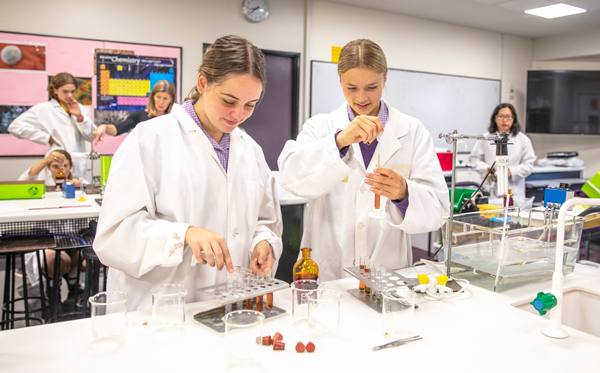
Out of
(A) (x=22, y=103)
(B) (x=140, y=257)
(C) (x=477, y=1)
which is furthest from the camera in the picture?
(C) (x=477, y=1)

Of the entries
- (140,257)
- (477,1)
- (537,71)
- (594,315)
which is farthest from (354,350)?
(537,71)

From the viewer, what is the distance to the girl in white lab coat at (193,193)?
1.18m

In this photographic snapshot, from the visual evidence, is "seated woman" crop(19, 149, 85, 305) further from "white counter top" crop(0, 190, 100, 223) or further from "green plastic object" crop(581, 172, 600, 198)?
"green plastic object" crop(581, 172, 600, 198)

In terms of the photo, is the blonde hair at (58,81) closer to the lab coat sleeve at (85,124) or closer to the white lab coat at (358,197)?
the lab coat sleeve at (85,124)

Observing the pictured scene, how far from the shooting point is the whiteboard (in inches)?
209

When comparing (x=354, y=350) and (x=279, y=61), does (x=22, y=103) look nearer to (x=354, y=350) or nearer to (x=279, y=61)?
(x=279, y=61)

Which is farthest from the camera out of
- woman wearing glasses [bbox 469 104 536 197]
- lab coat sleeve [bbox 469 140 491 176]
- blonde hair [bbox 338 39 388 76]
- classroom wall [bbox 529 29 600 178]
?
classroom wall [bbox 529 29 600 178]

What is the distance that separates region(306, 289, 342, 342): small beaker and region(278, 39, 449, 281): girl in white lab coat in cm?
53

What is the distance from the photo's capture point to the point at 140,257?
3.90 feet

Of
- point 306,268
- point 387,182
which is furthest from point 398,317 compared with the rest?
point 387,182

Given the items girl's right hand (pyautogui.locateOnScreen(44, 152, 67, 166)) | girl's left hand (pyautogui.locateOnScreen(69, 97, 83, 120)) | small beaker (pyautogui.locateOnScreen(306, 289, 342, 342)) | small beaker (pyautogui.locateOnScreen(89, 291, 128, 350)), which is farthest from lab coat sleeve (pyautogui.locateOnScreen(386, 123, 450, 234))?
girl's left hand (pyautogui.locateOnScreen(69, 97, 83, 120))

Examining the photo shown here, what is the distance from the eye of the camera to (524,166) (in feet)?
15.6

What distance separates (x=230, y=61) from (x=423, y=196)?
80 cm

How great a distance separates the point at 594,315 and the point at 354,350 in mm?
1006
